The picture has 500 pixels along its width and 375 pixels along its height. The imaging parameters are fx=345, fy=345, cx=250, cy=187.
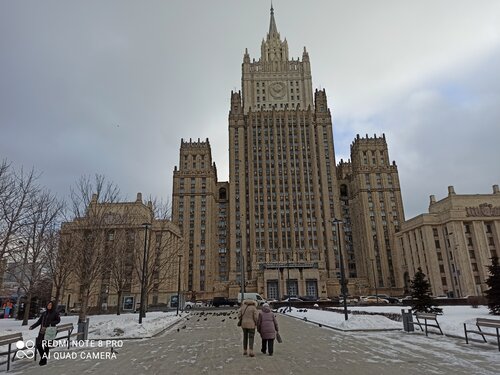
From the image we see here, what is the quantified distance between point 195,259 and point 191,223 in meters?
10.4

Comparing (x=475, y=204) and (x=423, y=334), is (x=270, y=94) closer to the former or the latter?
(x=475, y=204)

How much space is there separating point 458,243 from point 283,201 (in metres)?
41.9

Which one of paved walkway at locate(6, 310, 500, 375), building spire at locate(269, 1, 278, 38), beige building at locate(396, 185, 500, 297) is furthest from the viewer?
building spire at locate(269, 1, 278, 38)

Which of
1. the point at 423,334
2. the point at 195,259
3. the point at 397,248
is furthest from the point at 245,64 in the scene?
the point at 423,334

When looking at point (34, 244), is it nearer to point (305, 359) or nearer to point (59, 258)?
point (59, 258)

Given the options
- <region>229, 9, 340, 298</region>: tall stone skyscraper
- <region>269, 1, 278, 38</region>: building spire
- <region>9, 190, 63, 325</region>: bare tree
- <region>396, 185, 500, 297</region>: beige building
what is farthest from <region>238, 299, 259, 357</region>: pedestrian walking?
<region>269, 1, 278, 38</region>: building spire

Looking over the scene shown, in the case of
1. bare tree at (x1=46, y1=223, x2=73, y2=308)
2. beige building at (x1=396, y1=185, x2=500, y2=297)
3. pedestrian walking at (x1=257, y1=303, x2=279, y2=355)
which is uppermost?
beige building at (x1=396, y1=185, x2=500, y2=297)

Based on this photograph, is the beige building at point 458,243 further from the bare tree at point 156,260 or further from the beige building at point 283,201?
the bare tree at point 156,260

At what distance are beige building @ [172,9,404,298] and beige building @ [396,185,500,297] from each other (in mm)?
16762

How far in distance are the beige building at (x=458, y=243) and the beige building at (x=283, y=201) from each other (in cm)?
1676

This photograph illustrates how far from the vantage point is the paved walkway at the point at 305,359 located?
8.38m

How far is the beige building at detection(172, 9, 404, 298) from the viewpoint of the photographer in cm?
8738

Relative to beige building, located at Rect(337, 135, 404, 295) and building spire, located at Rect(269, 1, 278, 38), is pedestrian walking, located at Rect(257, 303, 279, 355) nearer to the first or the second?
beige building, located at Rect(337, 135, 404, 295)

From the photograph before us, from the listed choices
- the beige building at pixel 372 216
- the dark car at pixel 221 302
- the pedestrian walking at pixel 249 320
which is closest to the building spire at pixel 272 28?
the beige building at pixel 372 216
